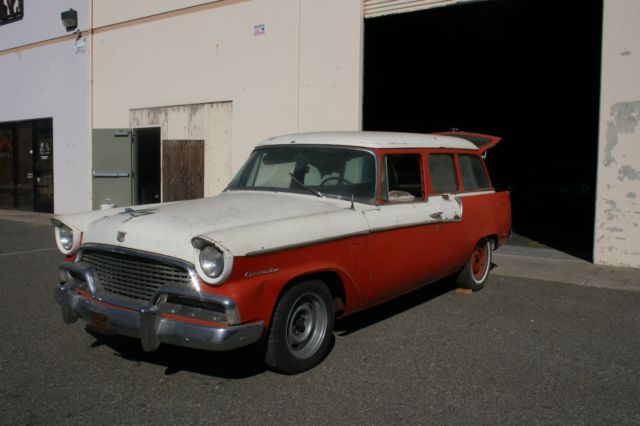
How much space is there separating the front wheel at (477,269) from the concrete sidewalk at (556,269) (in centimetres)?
108

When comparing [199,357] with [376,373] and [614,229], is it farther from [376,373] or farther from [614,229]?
[614,229]

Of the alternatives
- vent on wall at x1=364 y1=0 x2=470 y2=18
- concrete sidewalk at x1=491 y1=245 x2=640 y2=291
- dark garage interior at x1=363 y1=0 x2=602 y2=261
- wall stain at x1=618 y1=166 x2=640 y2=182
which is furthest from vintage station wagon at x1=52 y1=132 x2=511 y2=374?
dark garage interior at x1=363 y1=0 x2=602 y2=261

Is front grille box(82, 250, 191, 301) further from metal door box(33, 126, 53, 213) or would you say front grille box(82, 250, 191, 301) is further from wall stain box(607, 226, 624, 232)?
metal door box(33, 126, 53, 213)

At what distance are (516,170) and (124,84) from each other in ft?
40.5

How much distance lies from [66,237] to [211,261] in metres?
1.64

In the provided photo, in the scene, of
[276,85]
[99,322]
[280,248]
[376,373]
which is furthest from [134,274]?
[276,85]

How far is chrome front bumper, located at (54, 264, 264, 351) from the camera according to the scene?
3.38 m

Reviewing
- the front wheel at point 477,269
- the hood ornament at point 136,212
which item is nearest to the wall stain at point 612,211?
the front wheel at point 477,269

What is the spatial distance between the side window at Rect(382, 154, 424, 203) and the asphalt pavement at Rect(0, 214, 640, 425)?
116cm

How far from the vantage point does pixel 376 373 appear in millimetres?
3998

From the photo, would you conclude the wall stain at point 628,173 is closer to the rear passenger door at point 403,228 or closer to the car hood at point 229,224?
the rear passenger door at point 403,228

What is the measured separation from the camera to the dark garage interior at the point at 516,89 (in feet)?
40.2

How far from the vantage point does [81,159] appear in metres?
14.5

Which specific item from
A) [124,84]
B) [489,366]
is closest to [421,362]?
[489,366]
